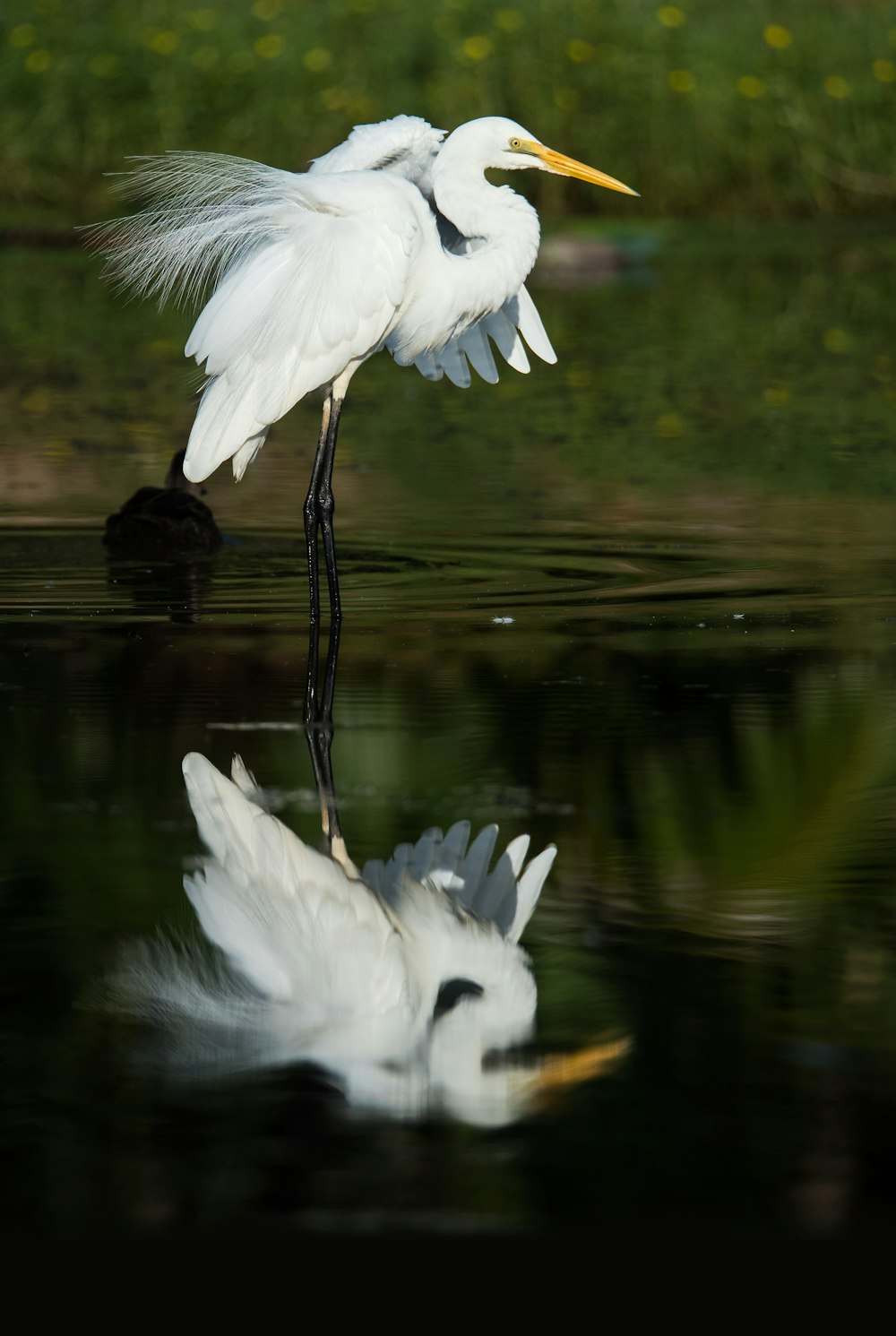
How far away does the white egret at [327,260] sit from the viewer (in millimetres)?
7094

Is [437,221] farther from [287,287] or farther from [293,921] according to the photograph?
[293,921]

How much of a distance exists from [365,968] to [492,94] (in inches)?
798

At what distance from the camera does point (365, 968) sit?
3740 millimetres

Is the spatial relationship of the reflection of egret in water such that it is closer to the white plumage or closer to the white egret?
the white plumage

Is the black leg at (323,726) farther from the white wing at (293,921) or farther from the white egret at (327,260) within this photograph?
the white egret at (327,260)

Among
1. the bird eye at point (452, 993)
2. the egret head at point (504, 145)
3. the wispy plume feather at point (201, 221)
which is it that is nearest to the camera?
the bird eye at point (452, 993)

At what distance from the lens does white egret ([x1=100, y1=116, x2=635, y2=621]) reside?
7.09 metres

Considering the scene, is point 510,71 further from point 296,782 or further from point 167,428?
point 296,782

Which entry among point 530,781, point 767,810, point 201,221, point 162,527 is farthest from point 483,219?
point 767,810

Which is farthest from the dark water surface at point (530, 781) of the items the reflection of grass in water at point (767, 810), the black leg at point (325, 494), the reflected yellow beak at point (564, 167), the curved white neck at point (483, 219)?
the reflected yellow beak at point (564, 167)

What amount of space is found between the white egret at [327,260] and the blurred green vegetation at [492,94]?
50.2ft

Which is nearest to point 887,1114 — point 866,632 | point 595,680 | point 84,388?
point 595,680

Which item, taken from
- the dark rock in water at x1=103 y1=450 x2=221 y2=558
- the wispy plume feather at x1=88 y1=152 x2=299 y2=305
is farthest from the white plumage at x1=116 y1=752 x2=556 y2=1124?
the dark rock in water at x1=103 y1=450 x2=221 y2=558

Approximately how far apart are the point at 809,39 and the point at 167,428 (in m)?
14.0
